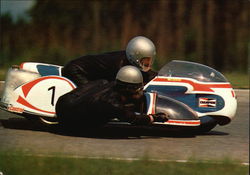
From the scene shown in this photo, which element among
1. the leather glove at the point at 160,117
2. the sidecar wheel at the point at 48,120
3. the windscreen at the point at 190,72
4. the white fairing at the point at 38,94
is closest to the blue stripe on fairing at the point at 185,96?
the windscreen at the point at 190,72

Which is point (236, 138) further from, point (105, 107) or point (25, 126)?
point (25, 126)

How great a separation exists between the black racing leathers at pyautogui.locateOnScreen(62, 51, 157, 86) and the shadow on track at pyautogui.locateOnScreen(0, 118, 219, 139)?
573 millimetres

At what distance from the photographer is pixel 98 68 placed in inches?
306

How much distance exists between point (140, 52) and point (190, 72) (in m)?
0.74

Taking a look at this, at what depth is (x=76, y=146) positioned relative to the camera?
7047mm

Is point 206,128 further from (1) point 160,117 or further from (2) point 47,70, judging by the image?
(2) point 47,70

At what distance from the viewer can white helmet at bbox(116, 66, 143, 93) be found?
714cm

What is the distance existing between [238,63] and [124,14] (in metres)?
3.60

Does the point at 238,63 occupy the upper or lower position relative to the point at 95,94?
lower

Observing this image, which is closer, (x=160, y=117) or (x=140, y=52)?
(x=160, y=117)

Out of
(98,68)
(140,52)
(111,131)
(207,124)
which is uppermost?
(140,52)

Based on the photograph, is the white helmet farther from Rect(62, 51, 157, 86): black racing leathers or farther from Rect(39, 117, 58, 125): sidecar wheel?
Rect(39, 117, 58, 125): sidecar wheel

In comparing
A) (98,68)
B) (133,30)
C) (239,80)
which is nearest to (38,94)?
(98,68)

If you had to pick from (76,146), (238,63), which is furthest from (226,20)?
(76,146)
